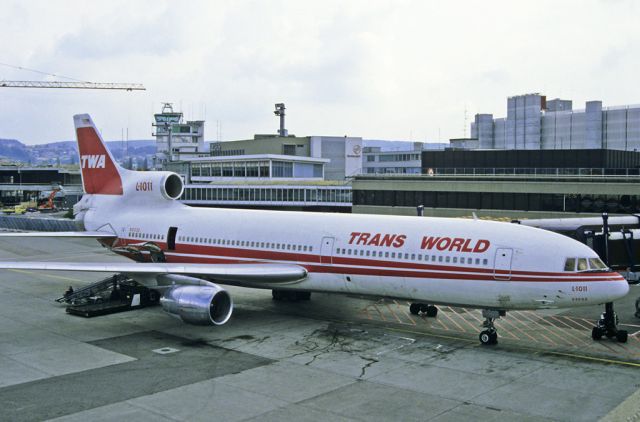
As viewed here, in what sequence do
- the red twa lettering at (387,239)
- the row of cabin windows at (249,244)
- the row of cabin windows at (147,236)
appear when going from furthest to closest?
the row of cabin windows at (147,236) < the row of cabin windows at (249,244) < the red twa lettering at (387,239)

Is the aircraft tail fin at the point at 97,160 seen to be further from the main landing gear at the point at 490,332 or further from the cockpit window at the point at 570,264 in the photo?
the cockpit window at the point at 570,264

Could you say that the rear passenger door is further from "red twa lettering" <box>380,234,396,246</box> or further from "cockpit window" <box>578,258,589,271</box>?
"red twa lettering" <box>380,234,396,246</box>

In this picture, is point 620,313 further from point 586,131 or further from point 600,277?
point 586,131

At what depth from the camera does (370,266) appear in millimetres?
26750

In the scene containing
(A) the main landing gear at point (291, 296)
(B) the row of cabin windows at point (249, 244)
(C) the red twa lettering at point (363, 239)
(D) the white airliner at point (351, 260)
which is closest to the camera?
(D) the white airliner at point (351, 260)

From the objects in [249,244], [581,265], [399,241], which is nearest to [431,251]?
[399,241]

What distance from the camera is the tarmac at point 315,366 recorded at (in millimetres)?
17906

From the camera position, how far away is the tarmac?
17906 mm

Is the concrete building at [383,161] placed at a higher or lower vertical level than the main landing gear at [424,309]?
higher

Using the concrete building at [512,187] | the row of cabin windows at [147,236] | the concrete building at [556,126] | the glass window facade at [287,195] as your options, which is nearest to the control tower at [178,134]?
the concrete building at [556,126]

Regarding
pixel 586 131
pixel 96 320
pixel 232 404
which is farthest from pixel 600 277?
pixel 586 131

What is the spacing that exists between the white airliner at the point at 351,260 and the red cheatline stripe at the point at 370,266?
0.04m

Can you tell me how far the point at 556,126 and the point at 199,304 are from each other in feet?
382

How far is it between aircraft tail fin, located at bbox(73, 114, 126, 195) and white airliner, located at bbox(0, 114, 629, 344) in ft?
9.98
